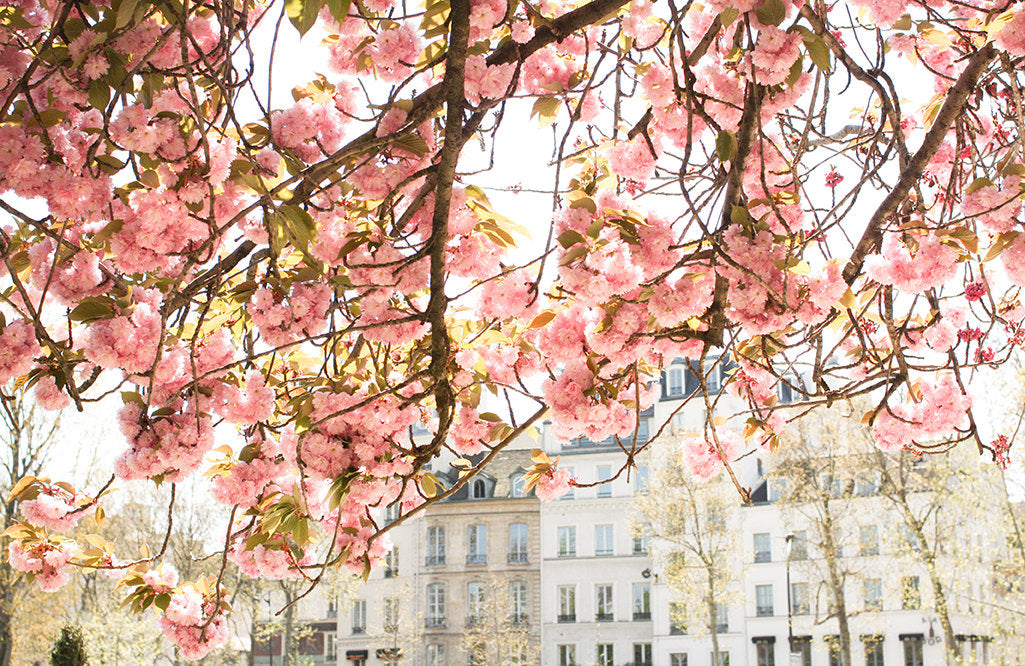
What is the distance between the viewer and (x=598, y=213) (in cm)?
208

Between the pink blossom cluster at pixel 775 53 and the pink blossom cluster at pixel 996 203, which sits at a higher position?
the pink blossom cluster at pixel 775 53

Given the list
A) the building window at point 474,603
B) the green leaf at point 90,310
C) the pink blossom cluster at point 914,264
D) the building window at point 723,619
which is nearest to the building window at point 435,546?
the building window at point 474,603

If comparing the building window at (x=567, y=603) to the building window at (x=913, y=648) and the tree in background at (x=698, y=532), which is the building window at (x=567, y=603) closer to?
the tree in background at (x=698, y=532)

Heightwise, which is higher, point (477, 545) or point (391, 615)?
point (477, 545)

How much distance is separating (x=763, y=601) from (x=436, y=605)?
10223mm

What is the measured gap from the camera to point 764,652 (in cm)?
2412

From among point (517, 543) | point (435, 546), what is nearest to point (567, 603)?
point (517, 543)

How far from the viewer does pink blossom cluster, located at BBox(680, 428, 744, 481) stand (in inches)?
124

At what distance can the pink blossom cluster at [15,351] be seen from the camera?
89.5 inches

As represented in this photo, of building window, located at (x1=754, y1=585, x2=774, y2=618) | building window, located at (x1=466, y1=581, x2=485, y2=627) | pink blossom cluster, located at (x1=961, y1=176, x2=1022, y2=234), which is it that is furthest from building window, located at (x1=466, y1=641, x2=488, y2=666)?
pink blossom cluster, located at (x1=961, y1=176, x2=1022, y2=234)

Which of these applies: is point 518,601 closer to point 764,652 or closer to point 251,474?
point 764,652

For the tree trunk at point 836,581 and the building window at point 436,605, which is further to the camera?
the building window at point 436,605

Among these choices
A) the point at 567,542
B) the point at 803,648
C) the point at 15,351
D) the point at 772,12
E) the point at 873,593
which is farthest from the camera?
the point at 567,542

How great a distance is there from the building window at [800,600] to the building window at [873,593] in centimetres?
145
